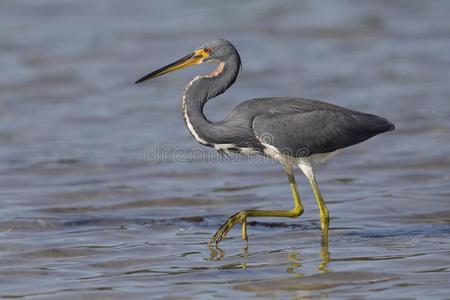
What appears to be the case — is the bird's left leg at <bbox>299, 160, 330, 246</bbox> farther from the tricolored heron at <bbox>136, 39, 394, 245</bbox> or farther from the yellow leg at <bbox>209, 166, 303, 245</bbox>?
the yellow leg at <bbox>209, 166, 303, 245</bbox>

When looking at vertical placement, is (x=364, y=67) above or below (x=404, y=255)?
above

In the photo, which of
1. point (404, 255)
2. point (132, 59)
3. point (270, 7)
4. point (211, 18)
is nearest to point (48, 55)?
point (132, 59)

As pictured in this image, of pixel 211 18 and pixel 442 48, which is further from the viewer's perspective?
pixel 211 18

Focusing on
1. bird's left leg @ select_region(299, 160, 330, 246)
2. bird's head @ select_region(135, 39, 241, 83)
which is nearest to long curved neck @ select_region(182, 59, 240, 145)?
bird's head @ select_region(135, 39, 241, 83)

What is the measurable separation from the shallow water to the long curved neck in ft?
3.01

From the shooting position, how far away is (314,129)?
8.95 metres

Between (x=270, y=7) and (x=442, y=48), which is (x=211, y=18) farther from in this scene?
(x=442, y=48)

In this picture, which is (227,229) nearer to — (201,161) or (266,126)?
(266,126)

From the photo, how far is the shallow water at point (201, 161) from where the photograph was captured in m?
7.54

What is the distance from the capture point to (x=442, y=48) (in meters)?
18.5

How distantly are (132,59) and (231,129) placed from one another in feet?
34.2

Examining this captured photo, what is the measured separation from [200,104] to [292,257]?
1.63 metres

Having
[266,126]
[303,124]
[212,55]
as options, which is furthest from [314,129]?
[212,55]

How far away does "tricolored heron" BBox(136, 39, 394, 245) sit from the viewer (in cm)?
870
